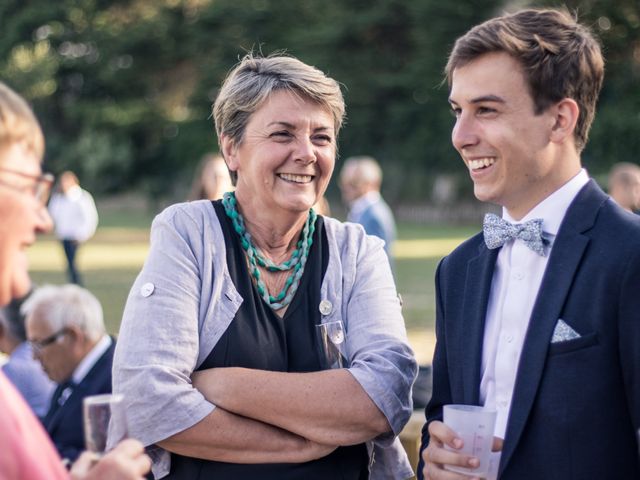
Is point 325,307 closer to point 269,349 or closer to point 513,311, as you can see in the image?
point 269,349

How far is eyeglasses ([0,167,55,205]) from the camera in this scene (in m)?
1.90

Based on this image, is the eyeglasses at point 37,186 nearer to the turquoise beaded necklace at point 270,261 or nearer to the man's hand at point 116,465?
the man's hand at point 116,465

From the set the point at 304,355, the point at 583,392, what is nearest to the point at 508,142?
the point at 583,392

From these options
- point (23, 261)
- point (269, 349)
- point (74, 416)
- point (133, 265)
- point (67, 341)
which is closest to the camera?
point (23, 261)

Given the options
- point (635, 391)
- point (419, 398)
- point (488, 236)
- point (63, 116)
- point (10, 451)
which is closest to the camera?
point (10, 451)

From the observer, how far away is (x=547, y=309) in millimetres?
2539

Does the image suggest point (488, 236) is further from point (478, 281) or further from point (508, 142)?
point (508, 142)

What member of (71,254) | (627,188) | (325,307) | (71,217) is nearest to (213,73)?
(71,217)

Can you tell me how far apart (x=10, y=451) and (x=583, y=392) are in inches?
59.4

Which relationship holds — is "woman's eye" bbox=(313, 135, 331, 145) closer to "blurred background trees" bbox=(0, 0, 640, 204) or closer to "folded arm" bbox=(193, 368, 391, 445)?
"folded arm" bbox=(193, 368, 391, 445)

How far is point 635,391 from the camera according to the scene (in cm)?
234

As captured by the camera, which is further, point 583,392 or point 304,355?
point 304,355

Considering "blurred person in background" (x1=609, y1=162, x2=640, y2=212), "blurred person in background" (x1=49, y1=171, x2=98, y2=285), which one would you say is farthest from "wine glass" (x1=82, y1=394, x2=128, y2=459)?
"blurred person in background" (x1=49, y1=171, x2=98, y2=285)

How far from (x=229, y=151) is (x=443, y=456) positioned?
136 centimetres
